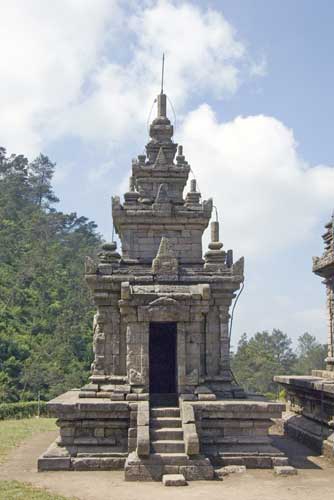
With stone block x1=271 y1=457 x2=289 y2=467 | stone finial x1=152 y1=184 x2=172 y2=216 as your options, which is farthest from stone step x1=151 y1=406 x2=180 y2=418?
stone finial x1=152 y1=184 x2=172 y2=216

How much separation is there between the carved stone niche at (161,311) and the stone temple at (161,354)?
0.03m

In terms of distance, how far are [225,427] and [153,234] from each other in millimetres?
5733

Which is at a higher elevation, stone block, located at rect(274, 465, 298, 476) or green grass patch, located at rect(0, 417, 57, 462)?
stone block, located at rect(274, 465, 298, 476)

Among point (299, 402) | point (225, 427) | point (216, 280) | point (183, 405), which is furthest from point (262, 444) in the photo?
point (299, 402)

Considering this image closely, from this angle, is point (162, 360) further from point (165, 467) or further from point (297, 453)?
point (165, 467)

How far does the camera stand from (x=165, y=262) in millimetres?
15352

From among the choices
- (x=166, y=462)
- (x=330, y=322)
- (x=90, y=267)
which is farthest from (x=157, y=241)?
(x=330, y=322)

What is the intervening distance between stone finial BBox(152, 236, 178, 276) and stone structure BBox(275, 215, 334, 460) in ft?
16.5

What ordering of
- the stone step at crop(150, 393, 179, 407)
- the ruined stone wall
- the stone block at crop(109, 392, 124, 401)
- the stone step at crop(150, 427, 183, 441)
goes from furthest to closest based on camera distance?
1. the ruined stone wall
2. the stone step at crop(150, 393, 179, 407)
3. the stone block at crop(109, 392, 124, 401)
4. the stone step at crop(150, 427, 183, 441)

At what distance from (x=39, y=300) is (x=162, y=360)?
3359cm

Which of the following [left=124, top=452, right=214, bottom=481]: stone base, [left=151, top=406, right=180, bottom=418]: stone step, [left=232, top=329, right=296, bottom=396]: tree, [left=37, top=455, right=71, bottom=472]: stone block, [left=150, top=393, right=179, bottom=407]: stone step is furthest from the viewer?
[left=232, top=329, right=296, bottom=396]: tree

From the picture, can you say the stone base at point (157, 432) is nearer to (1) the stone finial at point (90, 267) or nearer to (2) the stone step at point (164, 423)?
(2) the stone step at point (164, 423)

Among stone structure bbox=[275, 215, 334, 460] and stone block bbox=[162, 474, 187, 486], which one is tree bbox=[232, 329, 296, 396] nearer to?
stone structure bbox=[275, 215, 334, 460]

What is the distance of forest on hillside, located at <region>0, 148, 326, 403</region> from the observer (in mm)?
39750
